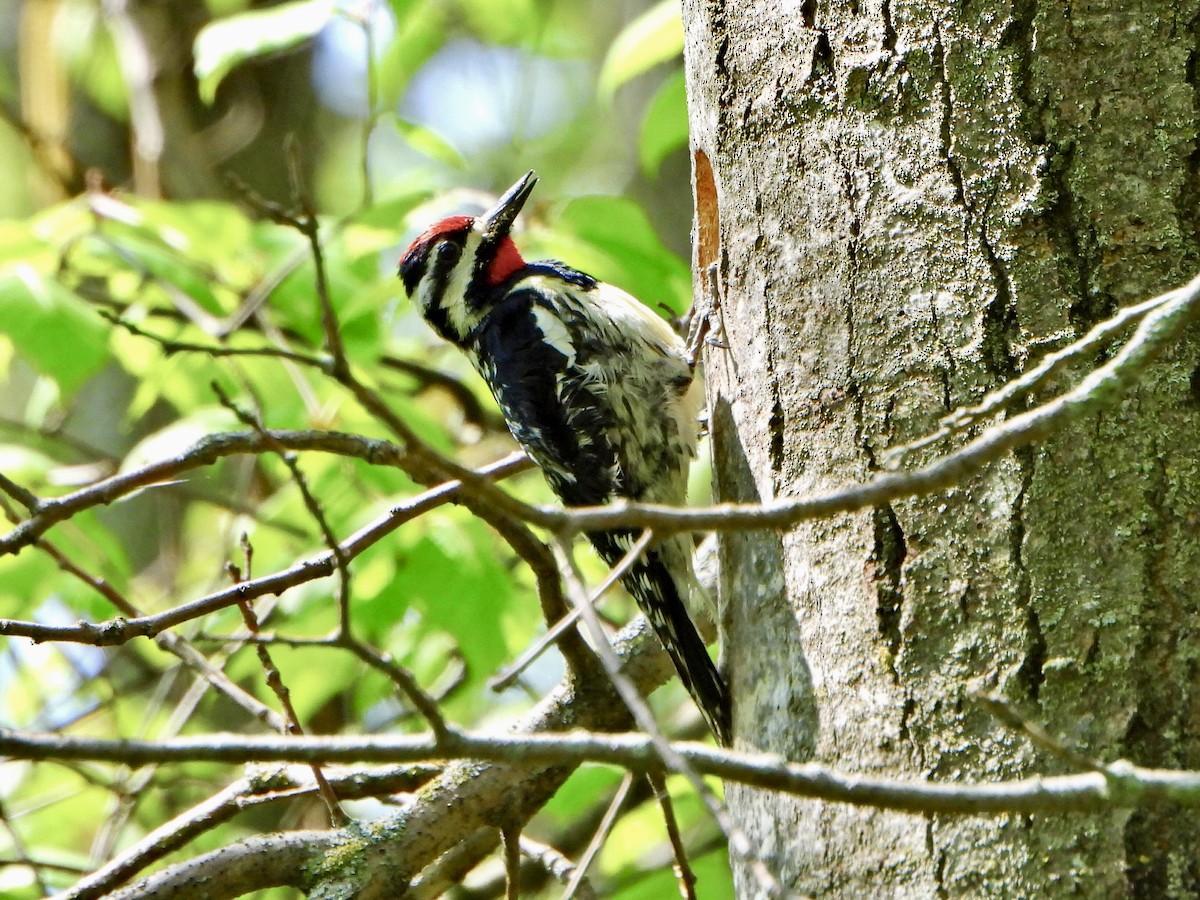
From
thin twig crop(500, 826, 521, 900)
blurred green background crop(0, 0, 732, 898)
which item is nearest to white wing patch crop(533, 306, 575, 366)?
blurred green background crop(0, 0, 732, 898)

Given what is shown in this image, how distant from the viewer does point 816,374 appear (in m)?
2.00

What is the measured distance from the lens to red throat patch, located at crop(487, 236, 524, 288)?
3932mm

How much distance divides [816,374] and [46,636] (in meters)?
1.22

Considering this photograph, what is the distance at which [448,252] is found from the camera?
394cm

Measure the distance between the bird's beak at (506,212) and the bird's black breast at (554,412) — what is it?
0.28 metres

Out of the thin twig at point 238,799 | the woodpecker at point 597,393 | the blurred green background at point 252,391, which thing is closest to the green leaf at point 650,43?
the blurred green background at point 252,391

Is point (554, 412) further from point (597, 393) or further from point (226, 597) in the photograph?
point (226, 597)

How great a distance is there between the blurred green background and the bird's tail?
416mm

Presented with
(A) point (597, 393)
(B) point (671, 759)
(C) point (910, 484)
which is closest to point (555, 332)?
(A) point (597, 393)

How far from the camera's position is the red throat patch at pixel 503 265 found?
12.9ft

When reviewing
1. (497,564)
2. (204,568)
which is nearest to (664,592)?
(497,564)

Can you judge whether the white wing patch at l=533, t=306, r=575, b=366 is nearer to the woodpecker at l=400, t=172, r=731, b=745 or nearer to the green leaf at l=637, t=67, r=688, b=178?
the woodpecker at l=400, t=172, r=731, b=745

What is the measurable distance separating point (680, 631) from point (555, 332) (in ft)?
3.70

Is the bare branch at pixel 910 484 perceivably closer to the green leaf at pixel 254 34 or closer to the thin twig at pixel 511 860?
the thin twig at pixel 511 860
